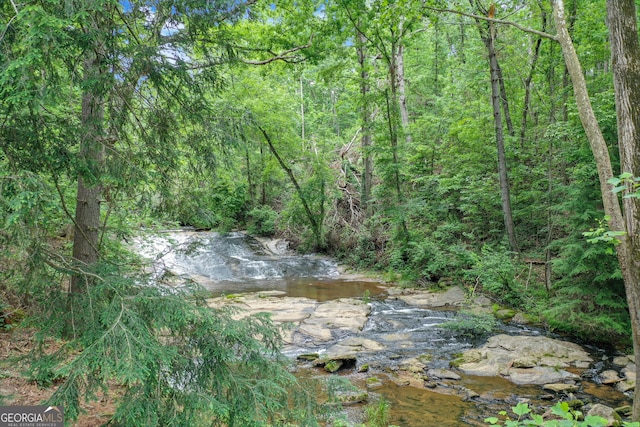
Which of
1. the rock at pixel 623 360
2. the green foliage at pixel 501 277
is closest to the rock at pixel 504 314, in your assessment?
the green foliage at pixel 501 277

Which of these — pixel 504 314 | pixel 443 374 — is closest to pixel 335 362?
pixel 443 374

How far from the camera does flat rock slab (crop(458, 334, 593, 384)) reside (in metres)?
5.93

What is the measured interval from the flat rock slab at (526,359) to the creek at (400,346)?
0.72 ft

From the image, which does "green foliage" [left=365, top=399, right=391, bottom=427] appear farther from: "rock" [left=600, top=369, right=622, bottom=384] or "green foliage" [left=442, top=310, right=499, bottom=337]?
"green foliage" [left=442, top=310, right=499, bottom=337]

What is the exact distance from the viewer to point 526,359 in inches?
251

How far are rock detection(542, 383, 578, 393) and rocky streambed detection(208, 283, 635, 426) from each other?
13 millimetres

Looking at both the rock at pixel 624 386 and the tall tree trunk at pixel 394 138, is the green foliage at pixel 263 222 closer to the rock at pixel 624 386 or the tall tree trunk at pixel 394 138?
the tall tree trunk at pixel 394 138

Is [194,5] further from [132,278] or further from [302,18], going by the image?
[302,18]

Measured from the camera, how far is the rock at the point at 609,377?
18.5 feet

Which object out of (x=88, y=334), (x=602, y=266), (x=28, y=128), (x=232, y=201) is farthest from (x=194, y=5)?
(x=232, y=201)

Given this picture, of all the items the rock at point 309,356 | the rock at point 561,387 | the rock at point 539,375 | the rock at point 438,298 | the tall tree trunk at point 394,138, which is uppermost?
the tall tree trunk at point 394,138

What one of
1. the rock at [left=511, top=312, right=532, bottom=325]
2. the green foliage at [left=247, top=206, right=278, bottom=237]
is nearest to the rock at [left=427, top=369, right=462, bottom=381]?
the rock at [left=511, top=312, right=532, bottom=325]

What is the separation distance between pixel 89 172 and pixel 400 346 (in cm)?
615

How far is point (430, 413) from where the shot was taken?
490 cm
